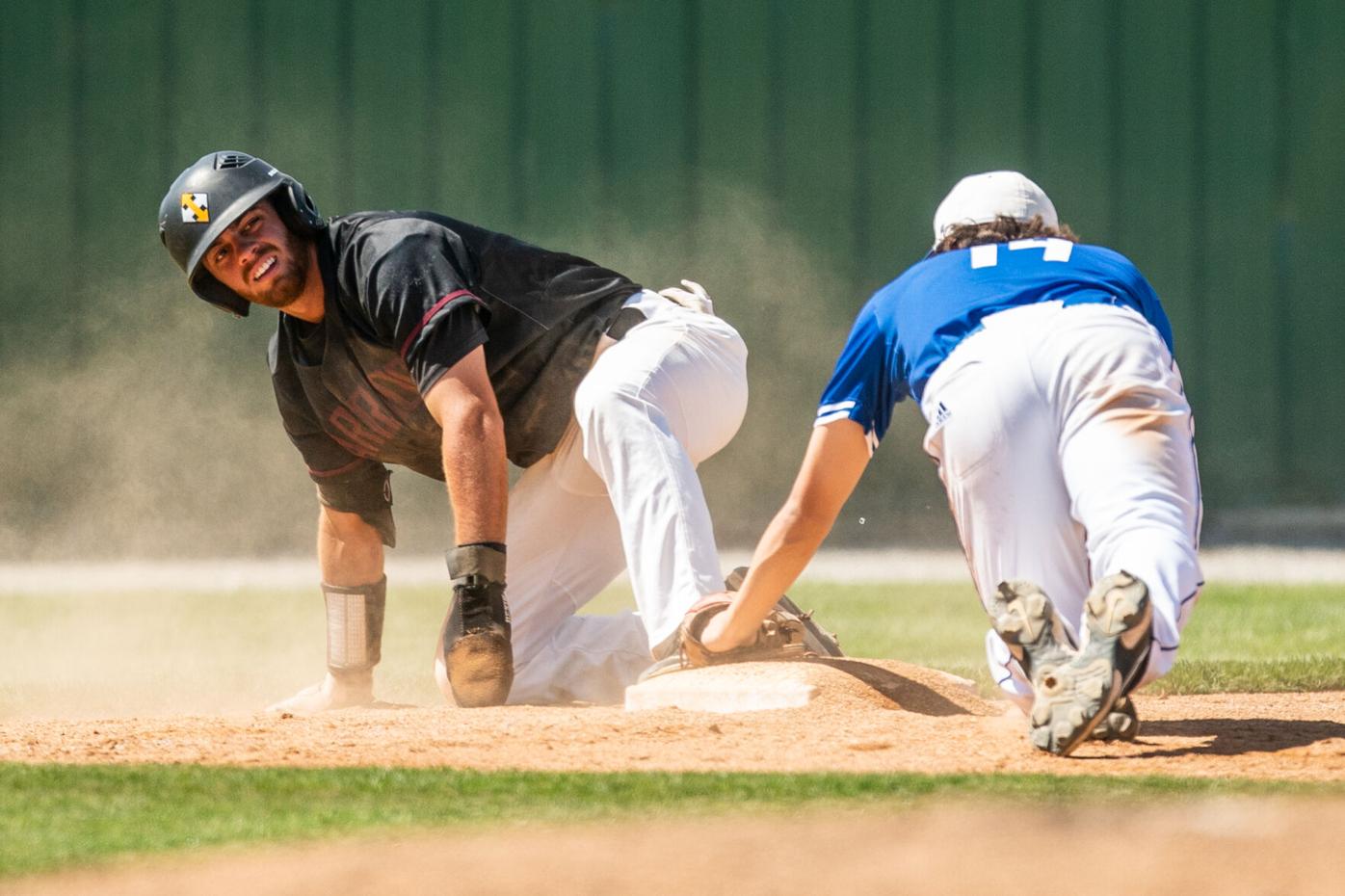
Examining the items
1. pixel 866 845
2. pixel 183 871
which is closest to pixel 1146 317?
pixel 866 845

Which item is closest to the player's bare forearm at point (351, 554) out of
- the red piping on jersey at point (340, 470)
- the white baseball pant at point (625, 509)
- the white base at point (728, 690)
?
the red piping on jersey at point (340, 470)

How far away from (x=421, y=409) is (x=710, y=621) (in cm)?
87

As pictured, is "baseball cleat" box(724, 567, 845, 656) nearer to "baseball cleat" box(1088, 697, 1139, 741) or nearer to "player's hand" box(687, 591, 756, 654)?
"player's hand" box(687, 591, 756, 654)

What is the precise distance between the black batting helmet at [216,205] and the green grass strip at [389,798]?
142 centimetres

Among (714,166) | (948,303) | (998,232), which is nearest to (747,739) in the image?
(948,303)

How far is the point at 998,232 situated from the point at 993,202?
61mm

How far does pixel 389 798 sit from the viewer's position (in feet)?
8.65

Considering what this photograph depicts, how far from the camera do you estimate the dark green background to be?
831cm

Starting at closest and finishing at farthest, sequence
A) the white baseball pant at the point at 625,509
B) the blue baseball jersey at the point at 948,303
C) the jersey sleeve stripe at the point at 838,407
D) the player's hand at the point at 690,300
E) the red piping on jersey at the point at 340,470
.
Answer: the blue baseball jersey at the point at 948,303 → the jersey sleeve stripe at the point at 838,407 → the white baseball pant at the point at 625,509 → the red piping on jersey at the point at 340,470 → the player's hand at the point at 690,300

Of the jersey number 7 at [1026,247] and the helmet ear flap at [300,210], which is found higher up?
the helmet ear flap at [300,210]

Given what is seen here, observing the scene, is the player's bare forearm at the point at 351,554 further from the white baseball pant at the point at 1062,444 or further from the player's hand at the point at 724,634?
the white baseball pant at the point at 1062,444

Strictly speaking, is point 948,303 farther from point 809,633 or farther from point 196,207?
point 196,207

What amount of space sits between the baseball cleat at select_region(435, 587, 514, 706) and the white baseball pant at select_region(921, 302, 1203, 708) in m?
1.08

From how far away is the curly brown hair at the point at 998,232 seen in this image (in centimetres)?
344
